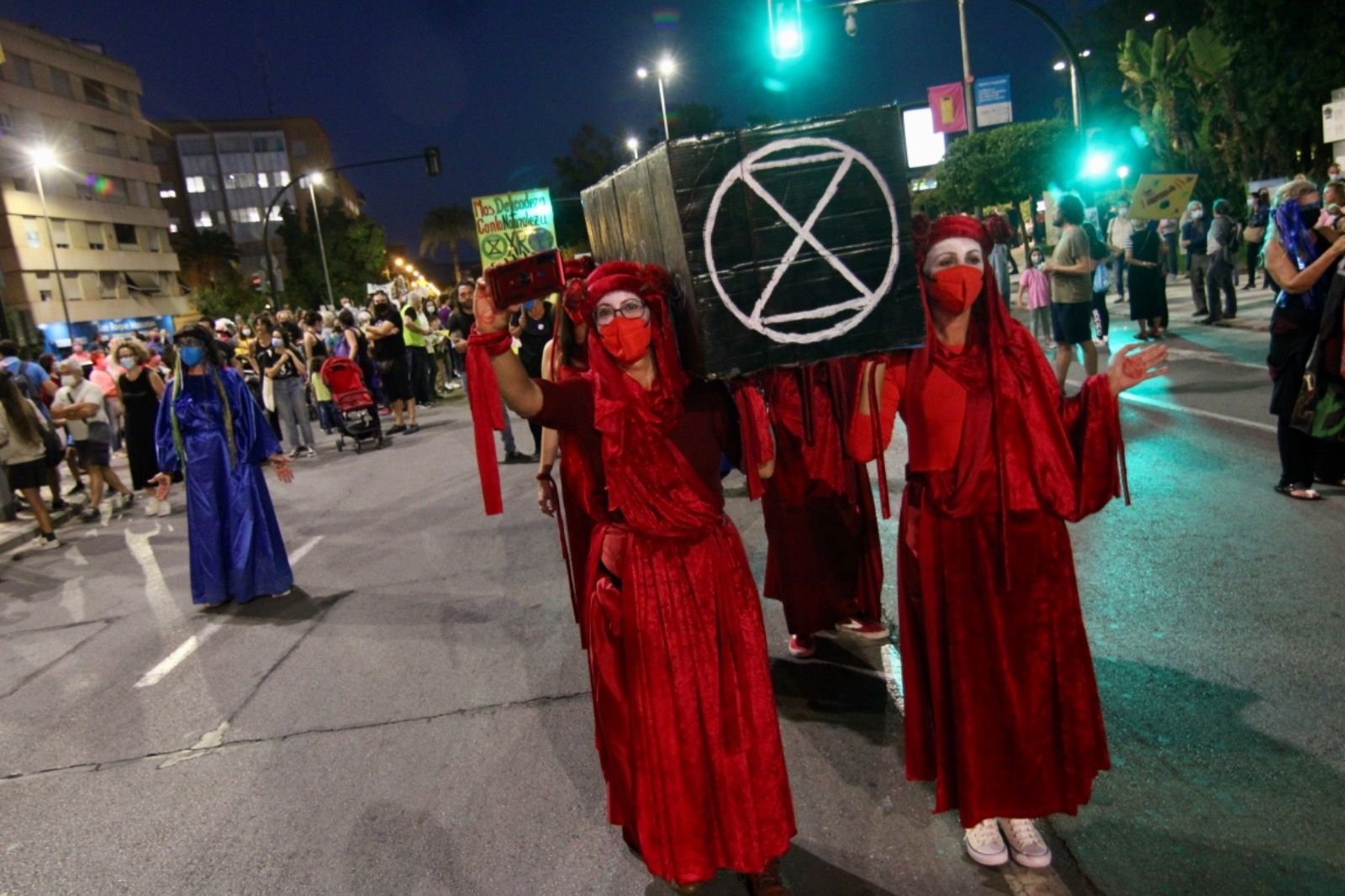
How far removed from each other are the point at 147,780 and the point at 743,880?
9.32 ft

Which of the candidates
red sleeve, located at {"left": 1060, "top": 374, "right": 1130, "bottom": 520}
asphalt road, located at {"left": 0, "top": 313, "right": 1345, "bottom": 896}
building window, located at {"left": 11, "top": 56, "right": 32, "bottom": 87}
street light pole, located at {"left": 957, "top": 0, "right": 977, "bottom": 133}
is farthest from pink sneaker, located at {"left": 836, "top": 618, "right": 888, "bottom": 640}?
building window, located at {"left": 11, "top": 56, "right": 32, "bottom": 87}

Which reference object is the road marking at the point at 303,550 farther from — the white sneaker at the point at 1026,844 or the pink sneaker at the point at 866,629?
the white sneaker at the point at 1026,844

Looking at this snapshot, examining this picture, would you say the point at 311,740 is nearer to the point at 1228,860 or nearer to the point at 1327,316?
the point at 1228,860

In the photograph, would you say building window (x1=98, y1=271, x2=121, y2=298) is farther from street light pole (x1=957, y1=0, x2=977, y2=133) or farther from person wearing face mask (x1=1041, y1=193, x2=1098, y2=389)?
person wearing face mask (x1=1041, y1=193, x2=1098, y2=389)

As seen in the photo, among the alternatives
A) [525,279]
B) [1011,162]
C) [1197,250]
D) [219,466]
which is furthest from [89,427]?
[1011,162]

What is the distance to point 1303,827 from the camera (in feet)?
9.47

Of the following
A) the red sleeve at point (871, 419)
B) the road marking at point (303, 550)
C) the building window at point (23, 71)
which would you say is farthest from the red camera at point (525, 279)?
the building window at point (23, 71)

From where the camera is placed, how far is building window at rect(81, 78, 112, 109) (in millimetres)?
54219

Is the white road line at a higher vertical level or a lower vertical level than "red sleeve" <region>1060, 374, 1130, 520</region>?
lower

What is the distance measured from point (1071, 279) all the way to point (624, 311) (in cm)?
764

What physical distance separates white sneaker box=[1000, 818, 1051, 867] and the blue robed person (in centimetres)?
524

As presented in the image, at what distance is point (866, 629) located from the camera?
474 centimetres

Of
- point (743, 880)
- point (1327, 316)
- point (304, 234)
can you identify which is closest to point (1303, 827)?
point (743, 880)

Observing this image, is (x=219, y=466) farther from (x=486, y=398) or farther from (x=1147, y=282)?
(x=1147, y=282)
